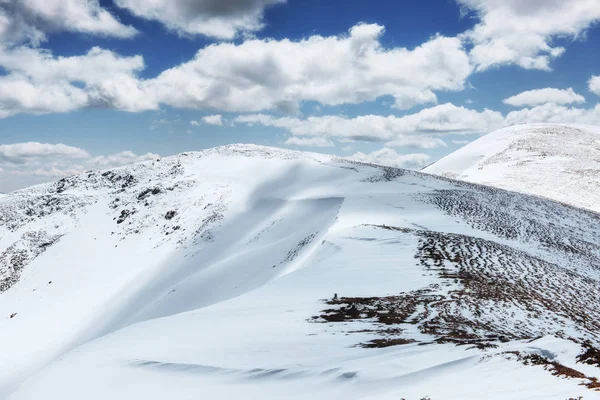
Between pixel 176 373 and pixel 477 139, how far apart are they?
123 m

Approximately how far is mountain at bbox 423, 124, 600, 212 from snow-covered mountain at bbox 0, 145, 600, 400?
2085 centimetres

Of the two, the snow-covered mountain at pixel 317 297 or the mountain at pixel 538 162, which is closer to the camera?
the snow-covered mountain at pixel 317 297

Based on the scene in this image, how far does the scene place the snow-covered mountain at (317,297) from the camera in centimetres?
663

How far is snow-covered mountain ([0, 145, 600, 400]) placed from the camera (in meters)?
6.63

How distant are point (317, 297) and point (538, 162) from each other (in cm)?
7978

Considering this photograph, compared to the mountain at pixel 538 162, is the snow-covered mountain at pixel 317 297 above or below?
below

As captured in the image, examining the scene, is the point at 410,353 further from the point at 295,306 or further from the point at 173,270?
the point at 173,270

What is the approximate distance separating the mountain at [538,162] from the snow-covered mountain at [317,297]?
20846mm

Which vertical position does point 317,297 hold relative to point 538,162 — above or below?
below

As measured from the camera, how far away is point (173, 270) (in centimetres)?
4222

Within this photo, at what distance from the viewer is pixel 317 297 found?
11695 mm

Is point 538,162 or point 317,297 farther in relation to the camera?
point 538,162

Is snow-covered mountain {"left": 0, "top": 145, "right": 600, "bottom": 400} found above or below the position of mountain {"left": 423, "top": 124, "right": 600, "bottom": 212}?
below

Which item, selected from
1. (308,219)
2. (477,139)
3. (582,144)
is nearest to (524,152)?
(582,144)
